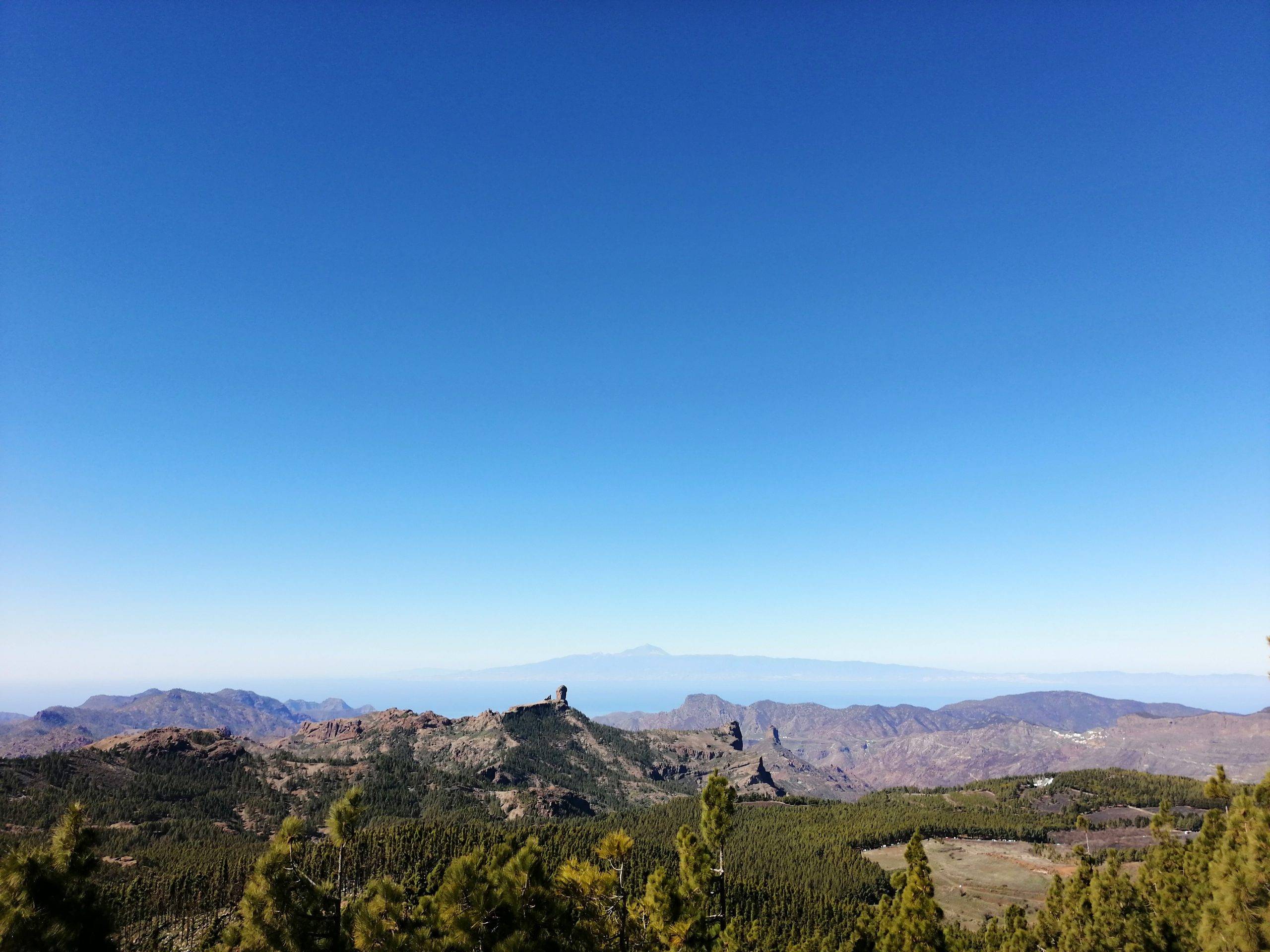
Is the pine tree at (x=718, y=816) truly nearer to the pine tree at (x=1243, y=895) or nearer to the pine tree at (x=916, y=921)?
the pine tree at (x=916, y=921)

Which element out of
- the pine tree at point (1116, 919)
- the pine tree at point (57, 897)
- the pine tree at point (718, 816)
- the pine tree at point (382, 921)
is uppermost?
the pine tree at point (57, 897)

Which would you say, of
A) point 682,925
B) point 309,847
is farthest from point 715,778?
point 309,847

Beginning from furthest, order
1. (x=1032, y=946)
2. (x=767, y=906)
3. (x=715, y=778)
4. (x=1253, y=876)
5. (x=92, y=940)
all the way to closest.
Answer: (x=767, y=906) < (x=1032, y=946) < (x=715, y=778) < (x=1253, y=876) < (x=92, y=940)

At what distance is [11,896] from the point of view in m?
12.3

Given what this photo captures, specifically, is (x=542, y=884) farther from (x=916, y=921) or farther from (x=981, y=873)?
(x=981, y=873)

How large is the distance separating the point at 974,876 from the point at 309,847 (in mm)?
158507

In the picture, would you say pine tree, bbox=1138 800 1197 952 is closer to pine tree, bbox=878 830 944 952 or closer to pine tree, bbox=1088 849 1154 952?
pine tree, bbox=1088 849 1154 952

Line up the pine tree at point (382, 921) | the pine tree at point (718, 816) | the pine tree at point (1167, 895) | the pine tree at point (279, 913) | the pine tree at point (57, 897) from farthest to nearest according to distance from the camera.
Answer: the pine tree at point (1167, 895) → the pine tree at point (718, 816) → the pine tree at point (279, 913) → the pine tree at point (382, 921) → the pine tree at point (57, 897)

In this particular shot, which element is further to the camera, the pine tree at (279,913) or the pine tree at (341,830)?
the pine tree at (341,830)

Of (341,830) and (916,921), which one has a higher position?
(341,830)

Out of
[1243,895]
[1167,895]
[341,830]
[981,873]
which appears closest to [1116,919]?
[1167,895]

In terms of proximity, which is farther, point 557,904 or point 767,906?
point 767,906

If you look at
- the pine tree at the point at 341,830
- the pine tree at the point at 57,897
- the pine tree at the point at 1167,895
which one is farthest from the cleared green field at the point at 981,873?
the pine tree at the point at 57,897

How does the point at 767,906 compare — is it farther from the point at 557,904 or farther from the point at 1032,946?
the point at 557,904
